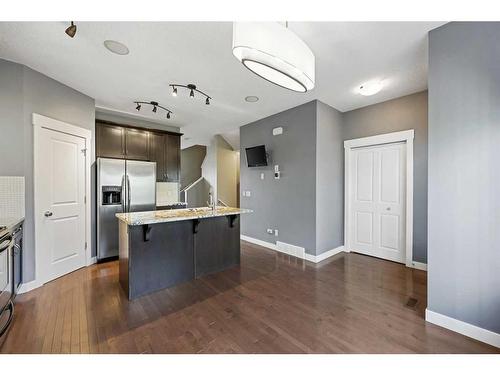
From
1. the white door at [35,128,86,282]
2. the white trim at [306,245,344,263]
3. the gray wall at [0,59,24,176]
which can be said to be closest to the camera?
the gray wall at [0,59,24,176]

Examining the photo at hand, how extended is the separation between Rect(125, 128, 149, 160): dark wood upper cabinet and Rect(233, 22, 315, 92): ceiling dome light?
3471mm

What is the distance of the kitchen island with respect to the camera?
98.5 inches

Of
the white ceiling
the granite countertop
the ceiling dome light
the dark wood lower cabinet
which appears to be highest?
the white ceiling

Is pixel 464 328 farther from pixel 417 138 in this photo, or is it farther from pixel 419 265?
pixel 417 138

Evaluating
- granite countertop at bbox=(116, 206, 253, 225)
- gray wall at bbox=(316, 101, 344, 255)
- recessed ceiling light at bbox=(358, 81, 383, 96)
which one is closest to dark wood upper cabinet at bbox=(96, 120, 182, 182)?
granite countertop at bbox=(116, 206, 253, 225)

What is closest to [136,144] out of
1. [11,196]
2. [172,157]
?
[172,157]

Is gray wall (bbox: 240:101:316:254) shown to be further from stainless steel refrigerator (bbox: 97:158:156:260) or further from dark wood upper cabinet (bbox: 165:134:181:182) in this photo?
stainless steel refrigerator (bbox: 97:158:156:260)

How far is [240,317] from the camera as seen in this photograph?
211 centimetres

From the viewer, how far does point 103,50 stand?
2295mm

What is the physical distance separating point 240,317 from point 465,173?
93.7 inches
